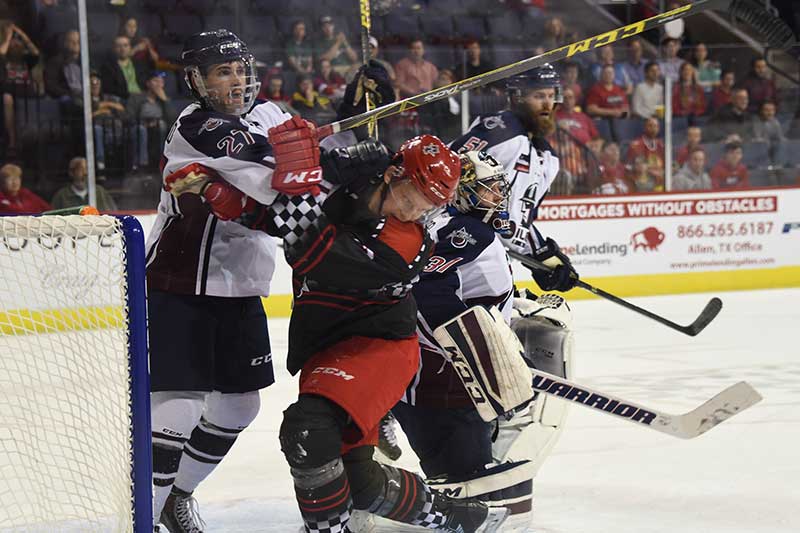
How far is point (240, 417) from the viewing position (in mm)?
2443

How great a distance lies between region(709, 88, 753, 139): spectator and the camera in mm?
7516

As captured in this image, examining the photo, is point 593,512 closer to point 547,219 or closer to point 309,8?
point 547,219

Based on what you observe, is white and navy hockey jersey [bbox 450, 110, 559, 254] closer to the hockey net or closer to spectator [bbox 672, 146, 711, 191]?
the hockey net

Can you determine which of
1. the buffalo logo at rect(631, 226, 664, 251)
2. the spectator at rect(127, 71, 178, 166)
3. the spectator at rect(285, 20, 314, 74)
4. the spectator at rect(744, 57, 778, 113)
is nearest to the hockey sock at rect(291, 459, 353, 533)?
the spectator at rect(127, 71, 178, 166)

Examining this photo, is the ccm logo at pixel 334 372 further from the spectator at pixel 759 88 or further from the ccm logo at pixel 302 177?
the spectator at pixel 759 88

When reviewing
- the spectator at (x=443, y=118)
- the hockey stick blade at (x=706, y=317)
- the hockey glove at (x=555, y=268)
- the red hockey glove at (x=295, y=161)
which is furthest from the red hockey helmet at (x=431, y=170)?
the spectator at (x=443, y=118)

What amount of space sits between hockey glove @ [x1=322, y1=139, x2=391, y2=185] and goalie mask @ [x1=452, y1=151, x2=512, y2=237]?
473 mm

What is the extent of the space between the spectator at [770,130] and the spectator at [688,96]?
39cm

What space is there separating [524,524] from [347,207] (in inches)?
36.0

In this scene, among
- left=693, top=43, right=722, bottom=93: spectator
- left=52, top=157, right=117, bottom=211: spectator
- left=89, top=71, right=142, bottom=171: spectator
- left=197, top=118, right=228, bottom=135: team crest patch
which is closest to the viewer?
left=197, top=118, right=228, bottom=135: team crest patch

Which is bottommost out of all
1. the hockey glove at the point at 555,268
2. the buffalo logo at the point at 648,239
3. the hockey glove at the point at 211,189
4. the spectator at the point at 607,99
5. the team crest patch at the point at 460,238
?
the buffalo logo at the point at 648,239

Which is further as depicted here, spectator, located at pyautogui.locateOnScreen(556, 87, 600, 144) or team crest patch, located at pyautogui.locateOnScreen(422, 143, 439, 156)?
spectator, located at pyautogui.locateOnScreen(556, 87, 600, 144)

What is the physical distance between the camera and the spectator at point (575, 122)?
7.12 metres

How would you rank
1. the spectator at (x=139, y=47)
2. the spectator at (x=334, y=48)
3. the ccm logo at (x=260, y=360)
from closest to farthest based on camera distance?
the ccm logo at (x=260, y=360), the spectator at (x=139, y=47), the spectator at (x=334, y=48)
